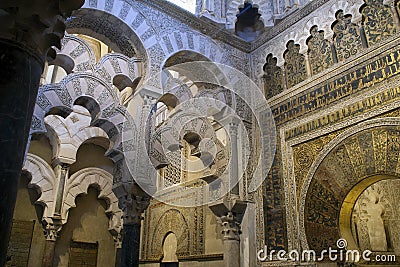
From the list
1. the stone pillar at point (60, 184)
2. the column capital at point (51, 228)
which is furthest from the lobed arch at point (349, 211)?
the column capital at point (51, 228)

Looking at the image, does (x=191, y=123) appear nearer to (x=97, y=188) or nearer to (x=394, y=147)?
(x=394, y=147)

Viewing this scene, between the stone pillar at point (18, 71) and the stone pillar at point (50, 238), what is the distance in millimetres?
7091

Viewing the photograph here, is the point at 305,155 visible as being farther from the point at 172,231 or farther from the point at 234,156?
the point at 172,231

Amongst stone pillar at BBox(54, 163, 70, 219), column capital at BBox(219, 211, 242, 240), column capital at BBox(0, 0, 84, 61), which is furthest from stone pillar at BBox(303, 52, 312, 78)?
stone pillar at BBox(54, 163, 70, 219)

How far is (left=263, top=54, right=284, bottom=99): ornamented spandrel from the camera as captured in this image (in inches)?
257

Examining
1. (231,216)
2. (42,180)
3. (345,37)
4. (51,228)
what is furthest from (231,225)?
(42,180)

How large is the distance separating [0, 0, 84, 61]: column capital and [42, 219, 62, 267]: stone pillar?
7.06 meters

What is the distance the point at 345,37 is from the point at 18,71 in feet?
16.0

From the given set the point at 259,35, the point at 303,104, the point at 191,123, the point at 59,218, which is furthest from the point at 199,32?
the point at 59,218

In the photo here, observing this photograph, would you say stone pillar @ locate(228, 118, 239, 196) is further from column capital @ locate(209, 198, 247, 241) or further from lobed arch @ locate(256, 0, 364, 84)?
lobed arch @ locate(256, 0, 364, 84)

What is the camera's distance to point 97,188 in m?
10.0

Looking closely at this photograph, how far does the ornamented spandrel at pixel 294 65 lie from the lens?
615cm

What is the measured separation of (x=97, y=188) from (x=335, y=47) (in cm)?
704

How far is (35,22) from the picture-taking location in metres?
2.24
